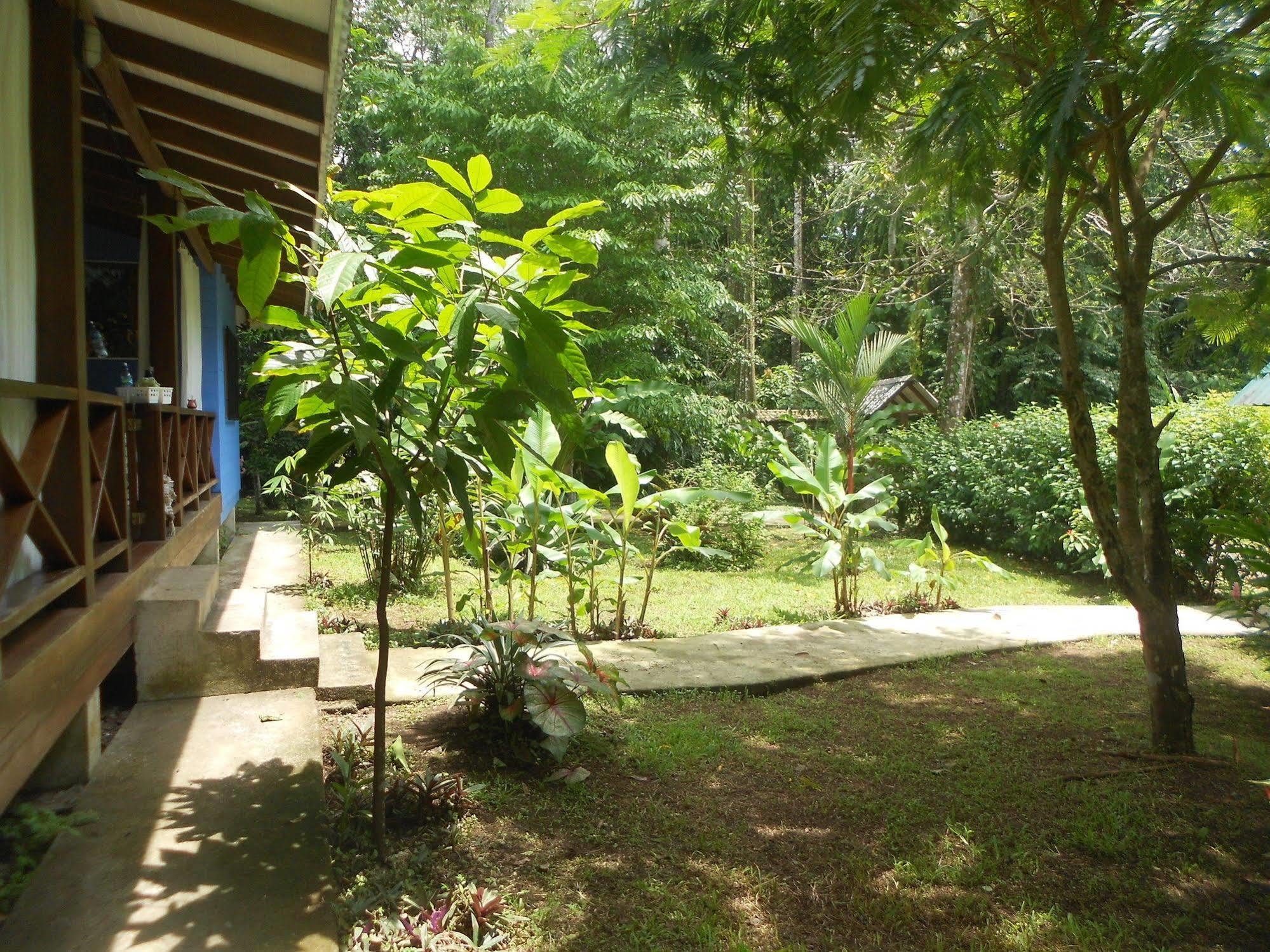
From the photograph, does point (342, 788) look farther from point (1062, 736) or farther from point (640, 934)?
point (1062, 736)

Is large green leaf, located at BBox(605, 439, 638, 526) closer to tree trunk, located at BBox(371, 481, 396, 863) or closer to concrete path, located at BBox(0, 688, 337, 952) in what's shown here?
concrete path, located at BBox(0, 688, 337, 952)

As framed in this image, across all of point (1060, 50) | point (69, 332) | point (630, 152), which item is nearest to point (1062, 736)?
point (1060, 50)

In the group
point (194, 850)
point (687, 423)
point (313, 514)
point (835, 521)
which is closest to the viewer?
point (194, 850)

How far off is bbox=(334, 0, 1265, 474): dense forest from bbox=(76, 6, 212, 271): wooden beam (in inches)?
73.1

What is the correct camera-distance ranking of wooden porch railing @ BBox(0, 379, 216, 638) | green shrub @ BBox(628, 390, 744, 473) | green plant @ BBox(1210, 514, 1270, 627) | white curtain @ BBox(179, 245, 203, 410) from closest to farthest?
wooden porch railing @ BBox(0, 379, 216, 638)
green plant @ BBox(1210, 514, 1270, 627)
white curtain @ BBox(179, 245, 203, 410)
green shrub @ BBox(628, 390, 744, 473)

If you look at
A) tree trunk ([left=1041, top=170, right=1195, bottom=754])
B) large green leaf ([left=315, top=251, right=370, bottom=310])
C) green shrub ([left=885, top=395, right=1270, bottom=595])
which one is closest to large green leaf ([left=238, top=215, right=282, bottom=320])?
large green leaf ([left=315, top=251, right=370, bottom=310])

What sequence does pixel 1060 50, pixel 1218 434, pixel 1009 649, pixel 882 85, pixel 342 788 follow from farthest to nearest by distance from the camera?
1. pixel 1218 434
2. pixel 1009 649
3. pixel 1060 50
4. pixel 882 85
5. pixel 342 788

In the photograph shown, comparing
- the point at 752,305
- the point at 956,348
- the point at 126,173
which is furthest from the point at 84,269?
the point at 752,305

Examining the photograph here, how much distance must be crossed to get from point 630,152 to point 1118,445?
1039 cm

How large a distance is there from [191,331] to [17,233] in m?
4.85

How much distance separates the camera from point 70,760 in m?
3.35

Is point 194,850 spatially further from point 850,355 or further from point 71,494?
point 850,355

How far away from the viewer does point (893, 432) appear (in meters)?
13.2

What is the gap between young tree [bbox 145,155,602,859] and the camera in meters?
2.45
